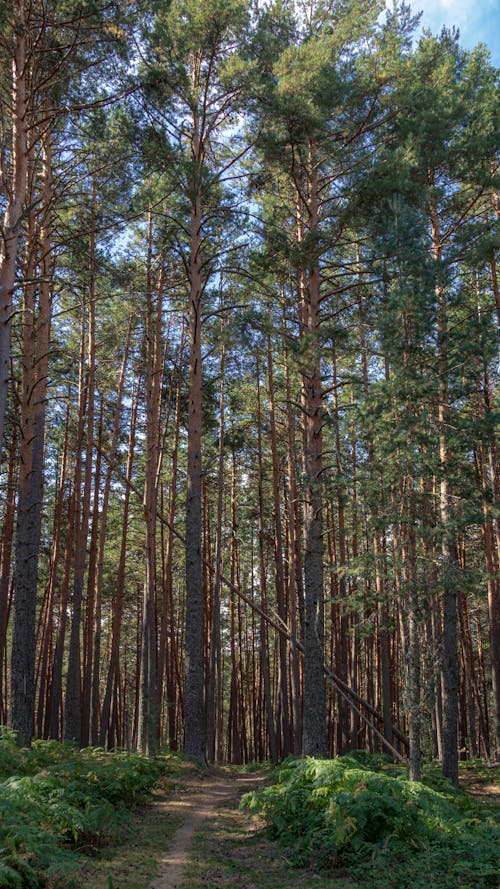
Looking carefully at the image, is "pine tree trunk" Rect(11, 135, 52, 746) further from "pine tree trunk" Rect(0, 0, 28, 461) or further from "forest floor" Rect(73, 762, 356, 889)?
"forest floor" Rect(73, 762, 356, 889)

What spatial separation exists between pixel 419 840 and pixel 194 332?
437 inches

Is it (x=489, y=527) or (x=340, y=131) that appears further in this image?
(x=489, y=527)

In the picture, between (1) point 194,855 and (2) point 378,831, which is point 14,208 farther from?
(2) point 378,831

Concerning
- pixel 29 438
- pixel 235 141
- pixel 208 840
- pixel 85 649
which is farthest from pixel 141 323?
pixel 208 840

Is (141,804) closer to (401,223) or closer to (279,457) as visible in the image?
(401,223)

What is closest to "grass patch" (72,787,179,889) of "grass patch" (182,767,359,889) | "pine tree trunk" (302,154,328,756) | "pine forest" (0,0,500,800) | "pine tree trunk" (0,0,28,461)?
"grass patch" (182,767,359,889)

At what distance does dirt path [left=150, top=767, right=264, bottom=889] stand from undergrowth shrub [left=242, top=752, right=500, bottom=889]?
42.9 inches

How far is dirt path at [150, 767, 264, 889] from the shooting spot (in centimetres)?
A: 611

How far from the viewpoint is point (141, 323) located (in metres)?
17.8

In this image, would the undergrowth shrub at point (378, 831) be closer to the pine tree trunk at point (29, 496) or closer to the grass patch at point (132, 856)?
the grass patch at point (132, 856)

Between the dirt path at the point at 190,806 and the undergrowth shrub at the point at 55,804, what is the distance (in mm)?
597

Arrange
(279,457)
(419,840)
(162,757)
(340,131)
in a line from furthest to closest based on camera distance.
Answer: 1. (279,457)
2. (162,757)
3. (340,131)
4. (419,840)

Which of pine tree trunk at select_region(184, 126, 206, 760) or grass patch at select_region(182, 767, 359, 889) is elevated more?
pine tree trunk at select_region(184, 126, 206, 760)

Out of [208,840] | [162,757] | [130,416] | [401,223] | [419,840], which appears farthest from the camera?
[130,416]
